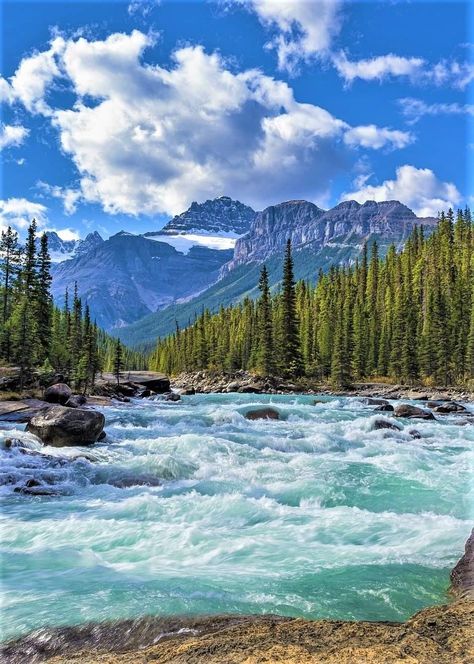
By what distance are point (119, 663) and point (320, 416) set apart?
29.5 m

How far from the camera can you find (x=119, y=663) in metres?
4.71

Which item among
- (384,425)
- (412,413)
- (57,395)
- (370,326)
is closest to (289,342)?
(370,326)

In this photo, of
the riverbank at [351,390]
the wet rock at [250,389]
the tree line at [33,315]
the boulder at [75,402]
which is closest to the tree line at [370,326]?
the riverbank at [351,390]

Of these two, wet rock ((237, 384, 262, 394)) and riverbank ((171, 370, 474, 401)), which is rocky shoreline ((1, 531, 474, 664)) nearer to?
riverbank ((171, 370, 474, 401))

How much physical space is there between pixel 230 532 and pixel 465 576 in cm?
481

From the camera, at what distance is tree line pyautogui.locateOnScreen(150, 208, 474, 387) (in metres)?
76.2

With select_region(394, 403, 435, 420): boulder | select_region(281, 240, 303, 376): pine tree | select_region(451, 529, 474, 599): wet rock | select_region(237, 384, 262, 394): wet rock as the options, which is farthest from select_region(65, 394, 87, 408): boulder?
select_region(281, 240, 303, 376): pine tree

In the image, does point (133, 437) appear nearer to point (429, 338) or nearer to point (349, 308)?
point (429, 338)

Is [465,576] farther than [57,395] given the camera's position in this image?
No

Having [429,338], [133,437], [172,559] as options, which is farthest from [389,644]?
[429,338]

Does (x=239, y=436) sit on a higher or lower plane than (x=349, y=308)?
lower

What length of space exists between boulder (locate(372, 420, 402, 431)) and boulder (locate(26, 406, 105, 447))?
14.4 m

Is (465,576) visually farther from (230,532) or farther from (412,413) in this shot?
(412,413)

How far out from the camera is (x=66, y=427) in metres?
20.2
